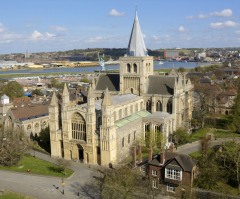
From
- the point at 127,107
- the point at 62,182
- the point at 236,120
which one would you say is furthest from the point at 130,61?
the point at 62,182

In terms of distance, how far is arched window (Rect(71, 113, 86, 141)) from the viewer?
138ft

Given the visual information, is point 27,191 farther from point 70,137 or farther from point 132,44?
point 132,44

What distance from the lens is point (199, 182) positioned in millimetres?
32406

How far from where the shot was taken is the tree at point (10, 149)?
41.3 m

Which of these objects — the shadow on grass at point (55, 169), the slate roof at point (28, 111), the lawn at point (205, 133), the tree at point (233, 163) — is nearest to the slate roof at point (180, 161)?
the tree at point (233, 163)

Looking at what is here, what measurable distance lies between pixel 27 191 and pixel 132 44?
3465 centimetres

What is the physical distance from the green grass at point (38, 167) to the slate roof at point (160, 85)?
2419cm

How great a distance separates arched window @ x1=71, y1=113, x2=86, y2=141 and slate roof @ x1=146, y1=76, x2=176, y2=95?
17.9 m

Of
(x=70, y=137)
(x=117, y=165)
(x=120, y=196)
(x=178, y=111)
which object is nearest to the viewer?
(x=120, y=196)

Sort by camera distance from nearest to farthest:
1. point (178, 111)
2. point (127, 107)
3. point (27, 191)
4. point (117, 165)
A: 1. point (27, 191)
2. point (117, 165)
3. point (127, 107)
4. point (178, 111)

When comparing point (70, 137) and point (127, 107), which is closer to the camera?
point (70, 137)

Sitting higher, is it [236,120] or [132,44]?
[132,44]

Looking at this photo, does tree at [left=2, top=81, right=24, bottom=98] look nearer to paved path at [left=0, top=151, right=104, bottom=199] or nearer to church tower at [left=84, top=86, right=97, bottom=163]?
paved path at [left=0, top=151, right=104, bottom=199]

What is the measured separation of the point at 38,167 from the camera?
41031 mm
